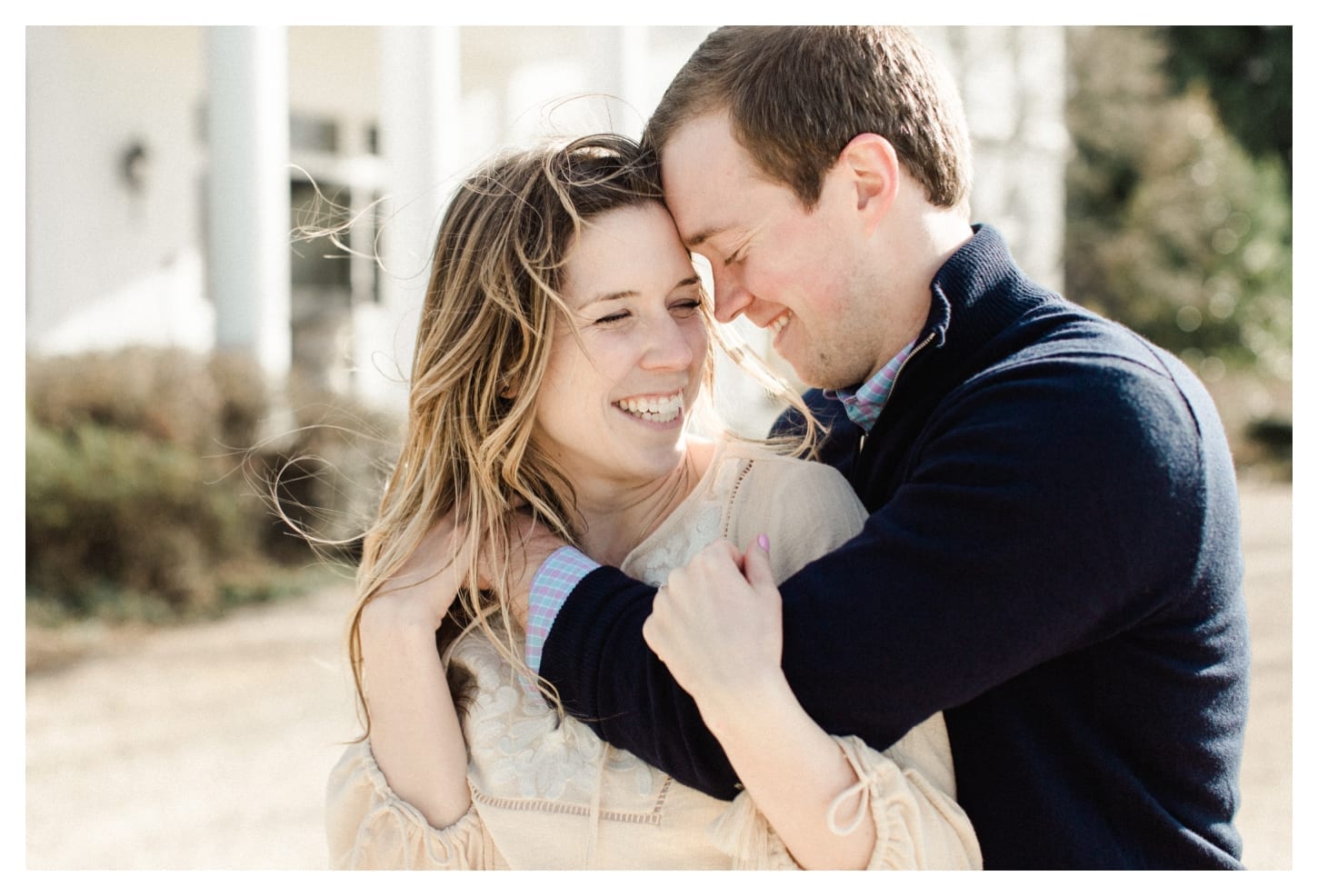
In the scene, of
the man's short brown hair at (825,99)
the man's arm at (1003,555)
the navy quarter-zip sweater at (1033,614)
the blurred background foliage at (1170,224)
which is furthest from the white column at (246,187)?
the blurred background foliage at (1170,224)

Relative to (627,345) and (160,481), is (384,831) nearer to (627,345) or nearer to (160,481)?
(627,345)

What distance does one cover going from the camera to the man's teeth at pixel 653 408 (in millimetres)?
2492

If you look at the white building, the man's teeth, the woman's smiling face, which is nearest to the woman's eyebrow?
the woman's smiling face

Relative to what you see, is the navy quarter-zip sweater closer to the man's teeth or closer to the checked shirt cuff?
the checked shirt cuff

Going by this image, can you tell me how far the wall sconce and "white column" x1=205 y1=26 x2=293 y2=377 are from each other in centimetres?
216

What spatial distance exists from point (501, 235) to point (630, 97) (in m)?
6.83

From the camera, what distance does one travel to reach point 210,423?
8477 millimetres

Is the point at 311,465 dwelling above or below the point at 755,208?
below

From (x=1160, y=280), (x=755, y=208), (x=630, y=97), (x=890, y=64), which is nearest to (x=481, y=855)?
(x=755, y=208)

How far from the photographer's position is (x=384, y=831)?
2.37m

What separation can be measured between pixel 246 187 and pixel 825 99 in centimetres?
799

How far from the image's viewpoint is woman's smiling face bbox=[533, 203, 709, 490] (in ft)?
8.04
